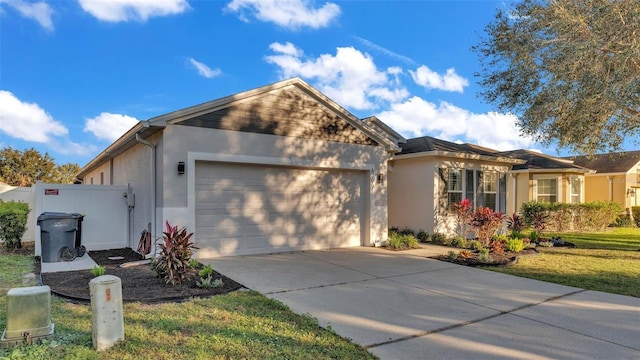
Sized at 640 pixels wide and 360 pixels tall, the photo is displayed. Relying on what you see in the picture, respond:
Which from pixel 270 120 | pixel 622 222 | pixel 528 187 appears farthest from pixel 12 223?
pixel 622 222

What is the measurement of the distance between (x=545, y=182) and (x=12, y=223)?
21742 mm

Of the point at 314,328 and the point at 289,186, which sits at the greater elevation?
the point at 289,186

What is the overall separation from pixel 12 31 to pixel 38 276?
7.32 m

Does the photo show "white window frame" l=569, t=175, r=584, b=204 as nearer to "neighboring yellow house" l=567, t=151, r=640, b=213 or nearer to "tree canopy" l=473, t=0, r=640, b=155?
"neighboring yellow house" l=567, t=151, r=640, b=213

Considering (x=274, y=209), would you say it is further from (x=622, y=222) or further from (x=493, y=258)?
(x=622, y=222)

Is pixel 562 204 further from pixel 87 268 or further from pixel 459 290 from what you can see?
pixel 87 268

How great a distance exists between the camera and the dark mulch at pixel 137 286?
5.45 metres

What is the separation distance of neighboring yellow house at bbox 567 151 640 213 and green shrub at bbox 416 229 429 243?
16033 millimetres

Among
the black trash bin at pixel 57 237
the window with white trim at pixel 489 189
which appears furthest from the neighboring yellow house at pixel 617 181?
the black trash bin at pixel 57 237

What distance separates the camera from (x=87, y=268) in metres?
7.60

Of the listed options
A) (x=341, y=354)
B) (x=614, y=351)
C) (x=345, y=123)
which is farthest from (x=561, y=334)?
(x=345, y=123)

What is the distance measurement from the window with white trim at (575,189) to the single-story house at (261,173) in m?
13.3

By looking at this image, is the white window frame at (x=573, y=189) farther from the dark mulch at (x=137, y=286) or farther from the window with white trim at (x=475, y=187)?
the dark mulch at (x=137, y=286)

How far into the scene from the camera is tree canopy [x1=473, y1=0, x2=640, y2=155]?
7.66 metres
